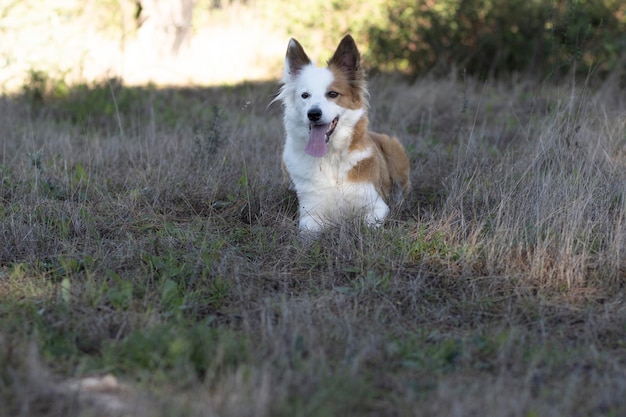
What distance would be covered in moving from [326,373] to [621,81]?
7326mm

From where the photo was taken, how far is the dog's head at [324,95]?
16.0 feet

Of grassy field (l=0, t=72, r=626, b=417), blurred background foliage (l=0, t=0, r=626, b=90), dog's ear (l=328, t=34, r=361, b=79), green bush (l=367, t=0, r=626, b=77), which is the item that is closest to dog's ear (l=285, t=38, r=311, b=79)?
dog's ear (l=328, t=34, r=361, b=79)

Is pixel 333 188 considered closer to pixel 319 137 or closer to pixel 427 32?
pixel 319 137

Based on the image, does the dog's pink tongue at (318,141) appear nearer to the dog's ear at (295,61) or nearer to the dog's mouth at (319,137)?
the dog's mouth at (319,137)

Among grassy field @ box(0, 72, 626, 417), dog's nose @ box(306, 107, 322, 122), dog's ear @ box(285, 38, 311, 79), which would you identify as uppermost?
dog's ear @ box(285, 38, 311, 79)

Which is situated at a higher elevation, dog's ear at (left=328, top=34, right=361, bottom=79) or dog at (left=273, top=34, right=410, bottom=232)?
dog's ear at (left=328, top=34, right=361, bottom=79)

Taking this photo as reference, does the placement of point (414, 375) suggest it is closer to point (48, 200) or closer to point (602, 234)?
point (602, 234)

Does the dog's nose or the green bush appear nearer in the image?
the dog's nose

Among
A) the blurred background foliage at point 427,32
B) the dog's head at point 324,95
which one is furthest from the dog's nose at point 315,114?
the blurred background foliage at point 427,32

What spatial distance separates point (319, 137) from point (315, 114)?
7.6 inches

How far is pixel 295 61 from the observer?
525 cm

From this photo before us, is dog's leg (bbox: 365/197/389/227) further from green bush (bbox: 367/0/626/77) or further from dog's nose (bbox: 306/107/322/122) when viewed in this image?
green bush (bbox: 367/0/626/77)

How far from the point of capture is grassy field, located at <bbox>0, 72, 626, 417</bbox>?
2.74m

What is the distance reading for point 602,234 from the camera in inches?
164
